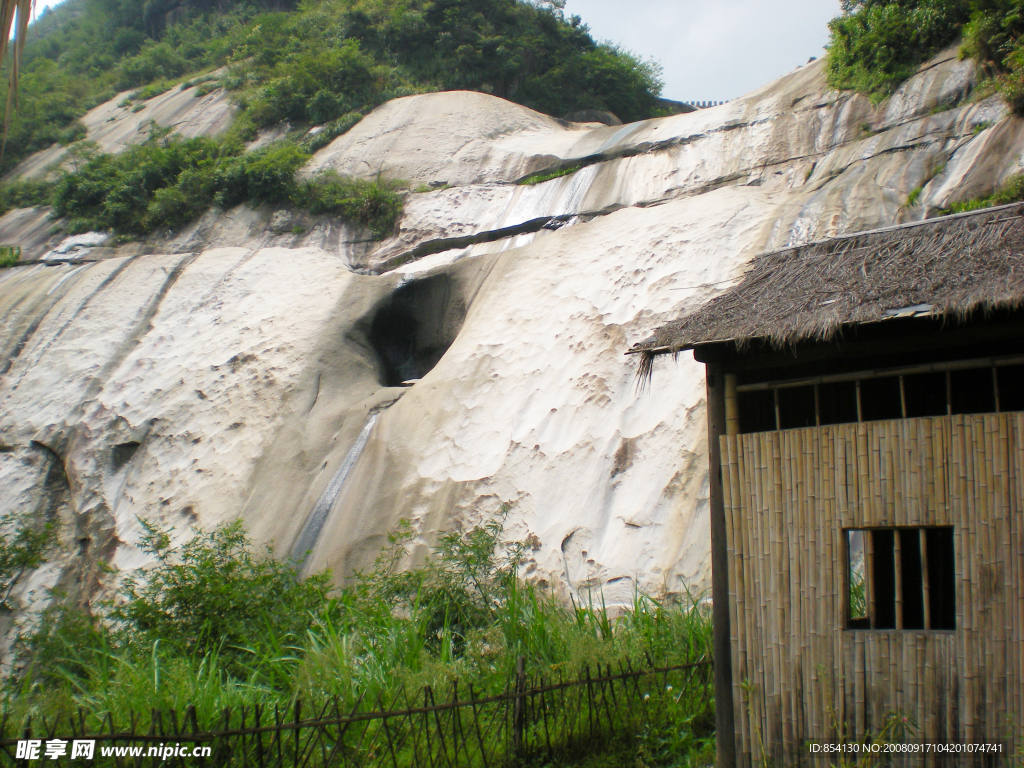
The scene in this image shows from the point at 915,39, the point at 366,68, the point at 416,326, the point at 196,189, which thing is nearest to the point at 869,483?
the point at 915,39

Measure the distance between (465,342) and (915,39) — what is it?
7.77 metres

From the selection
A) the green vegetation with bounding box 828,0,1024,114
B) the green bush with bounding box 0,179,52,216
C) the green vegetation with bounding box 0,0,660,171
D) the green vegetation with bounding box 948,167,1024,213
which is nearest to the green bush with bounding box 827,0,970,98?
the green vegetation with bounding box 828,0,1024,114

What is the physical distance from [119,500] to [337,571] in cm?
424

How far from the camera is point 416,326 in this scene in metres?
13.1

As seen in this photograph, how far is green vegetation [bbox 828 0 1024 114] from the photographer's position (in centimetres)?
944

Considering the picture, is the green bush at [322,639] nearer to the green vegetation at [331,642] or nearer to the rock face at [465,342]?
the green vegetation at [331,642]

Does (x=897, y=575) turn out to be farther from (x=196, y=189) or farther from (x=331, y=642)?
(x=196, y=189)

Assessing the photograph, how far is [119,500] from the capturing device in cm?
1104

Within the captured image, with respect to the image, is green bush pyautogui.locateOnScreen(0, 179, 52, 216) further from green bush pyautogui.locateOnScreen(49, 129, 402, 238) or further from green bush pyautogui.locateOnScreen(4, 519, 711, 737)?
green bush pyautogui.locateOnScreen(4, 519, 711, 737)

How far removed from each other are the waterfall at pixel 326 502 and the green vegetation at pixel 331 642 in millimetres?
1886

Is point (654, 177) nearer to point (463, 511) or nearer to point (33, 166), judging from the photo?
point (463, 511)

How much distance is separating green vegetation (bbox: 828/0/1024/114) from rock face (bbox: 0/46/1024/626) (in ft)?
1.15

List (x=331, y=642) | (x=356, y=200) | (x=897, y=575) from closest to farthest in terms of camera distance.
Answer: (x=897, y=575) → (x=331, y=642) → (x=356, y=200)

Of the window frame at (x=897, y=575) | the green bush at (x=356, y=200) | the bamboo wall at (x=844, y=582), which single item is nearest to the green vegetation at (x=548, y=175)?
the green bush at (x=356, y=200)
